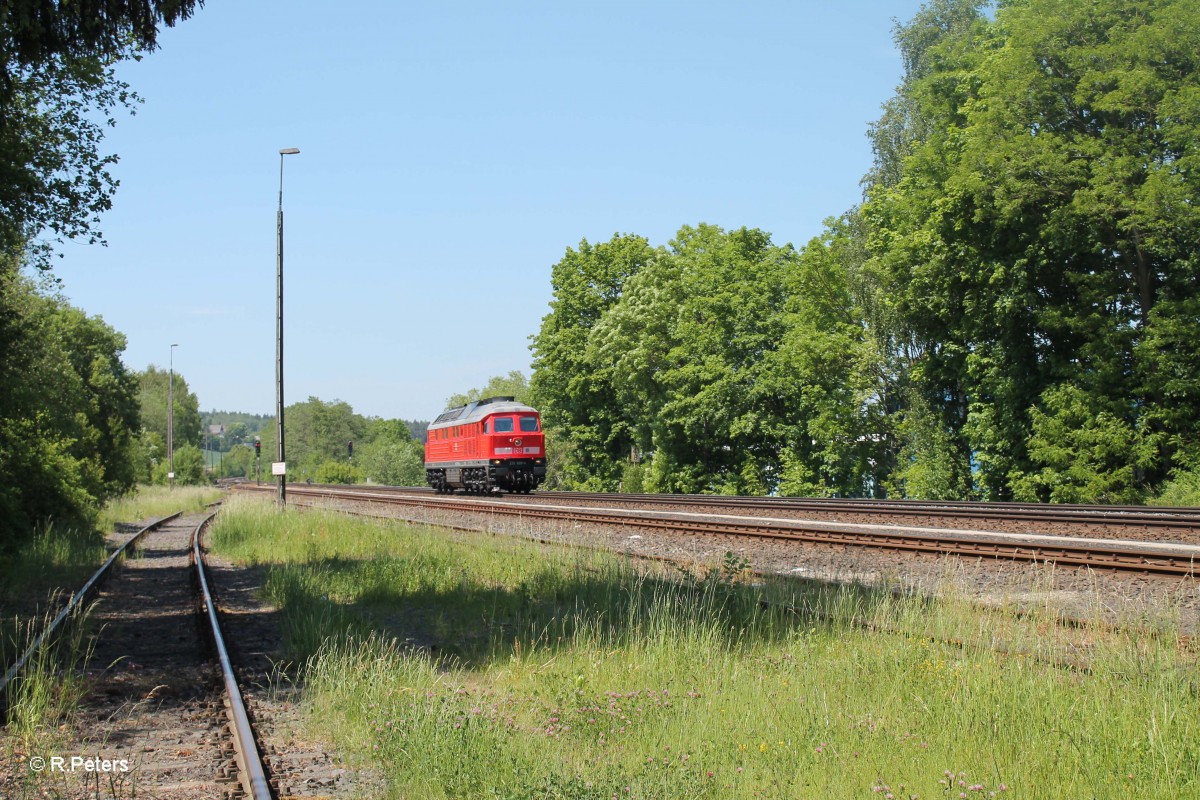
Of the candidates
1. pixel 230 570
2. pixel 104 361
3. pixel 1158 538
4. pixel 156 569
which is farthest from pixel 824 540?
pixel 104 361

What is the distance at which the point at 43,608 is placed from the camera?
43.2 ft

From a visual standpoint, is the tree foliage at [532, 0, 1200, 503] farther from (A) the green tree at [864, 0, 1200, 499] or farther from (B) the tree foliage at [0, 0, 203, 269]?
(B) the tree foliage at [0, 0, 203, 269]

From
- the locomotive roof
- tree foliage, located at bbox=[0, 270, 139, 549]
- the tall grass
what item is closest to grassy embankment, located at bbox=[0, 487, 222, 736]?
tree foliage, located at bbox=[0, 270, 139, 549]

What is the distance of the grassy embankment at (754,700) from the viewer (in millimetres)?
5125

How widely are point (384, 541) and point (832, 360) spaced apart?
91.3 ft

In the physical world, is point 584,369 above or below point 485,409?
above

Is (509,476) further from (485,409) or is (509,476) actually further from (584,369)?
(584,369)

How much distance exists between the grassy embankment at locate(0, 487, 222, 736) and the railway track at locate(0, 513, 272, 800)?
0.20m

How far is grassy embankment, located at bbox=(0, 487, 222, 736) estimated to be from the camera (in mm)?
7012

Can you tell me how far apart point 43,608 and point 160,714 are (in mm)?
7086

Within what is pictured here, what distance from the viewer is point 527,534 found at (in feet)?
66.0

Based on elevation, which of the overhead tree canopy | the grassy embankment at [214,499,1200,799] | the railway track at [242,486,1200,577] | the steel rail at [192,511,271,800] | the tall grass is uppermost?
the overhead tree canopy

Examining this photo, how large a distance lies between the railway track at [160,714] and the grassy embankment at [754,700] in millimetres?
688

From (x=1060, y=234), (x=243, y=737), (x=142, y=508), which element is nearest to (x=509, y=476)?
(x=142, y=508)
